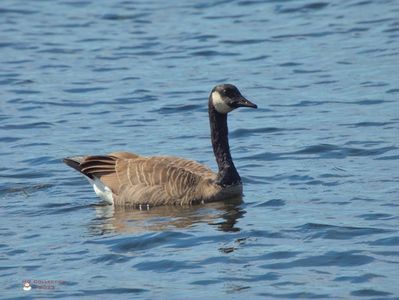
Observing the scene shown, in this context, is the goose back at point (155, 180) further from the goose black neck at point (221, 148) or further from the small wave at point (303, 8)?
the small wave at point (303, 8)

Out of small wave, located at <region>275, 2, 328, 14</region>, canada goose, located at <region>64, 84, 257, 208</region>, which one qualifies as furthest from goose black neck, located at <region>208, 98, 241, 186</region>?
small wave, located at <region>275, 2, 328, 14</region>

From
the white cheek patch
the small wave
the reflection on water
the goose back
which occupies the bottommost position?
the reflection on water

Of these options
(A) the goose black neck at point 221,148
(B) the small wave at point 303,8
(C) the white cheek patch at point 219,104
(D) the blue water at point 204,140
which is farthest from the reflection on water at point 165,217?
(B) the small wave at point 303,8

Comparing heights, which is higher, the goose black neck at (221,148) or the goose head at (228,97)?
the goose head at (228,97)

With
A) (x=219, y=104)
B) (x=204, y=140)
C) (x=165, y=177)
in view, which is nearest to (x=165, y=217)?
(x=165, y=177)

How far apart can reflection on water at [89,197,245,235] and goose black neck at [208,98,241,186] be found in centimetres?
31

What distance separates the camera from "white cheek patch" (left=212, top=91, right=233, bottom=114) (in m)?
15.0

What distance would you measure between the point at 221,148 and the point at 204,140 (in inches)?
103

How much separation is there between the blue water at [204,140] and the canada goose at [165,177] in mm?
220

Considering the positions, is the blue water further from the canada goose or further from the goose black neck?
the goose black neck

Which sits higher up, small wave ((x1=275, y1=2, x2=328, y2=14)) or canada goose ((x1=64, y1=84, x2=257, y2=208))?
small wave ((x1=275, y1=2, x2=328, y2=14))

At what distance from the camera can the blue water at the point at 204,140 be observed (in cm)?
1162

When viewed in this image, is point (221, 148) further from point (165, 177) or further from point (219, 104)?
point (165, 177)

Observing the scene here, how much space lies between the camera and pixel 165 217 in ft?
46.2
